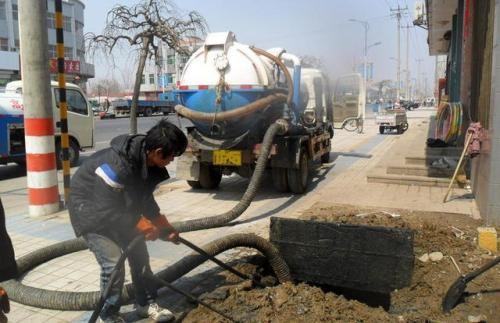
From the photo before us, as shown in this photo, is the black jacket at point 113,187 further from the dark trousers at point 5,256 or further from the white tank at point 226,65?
the white tank at point 226,65

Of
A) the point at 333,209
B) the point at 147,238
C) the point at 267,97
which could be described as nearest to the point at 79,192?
the point at 147,238

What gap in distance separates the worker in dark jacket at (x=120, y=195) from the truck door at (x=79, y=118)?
9.37m

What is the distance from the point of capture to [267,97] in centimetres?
758

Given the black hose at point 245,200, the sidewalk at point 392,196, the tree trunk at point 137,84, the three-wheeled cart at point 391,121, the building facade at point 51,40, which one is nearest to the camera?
the black hose at point 245,200

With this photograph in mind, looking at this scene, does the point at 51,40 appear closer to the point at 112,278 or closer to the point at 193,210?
the point at 193,210

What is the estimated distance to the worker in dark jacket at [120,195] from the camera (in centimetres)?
305

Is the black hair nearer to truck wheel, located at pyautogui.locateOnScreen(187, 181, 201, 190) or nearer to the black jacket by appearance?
the black jacket

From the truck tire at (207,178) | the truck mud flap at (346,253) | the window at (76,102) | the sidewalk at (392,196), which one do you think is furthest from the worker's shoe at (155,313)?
the window at (76,102)

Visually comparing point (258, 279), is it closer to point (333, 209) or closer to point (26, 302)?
point (26, 302)

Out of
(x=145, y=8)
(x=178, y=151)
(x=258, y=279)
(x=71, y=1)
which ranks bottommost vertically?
(x=258, y=279)

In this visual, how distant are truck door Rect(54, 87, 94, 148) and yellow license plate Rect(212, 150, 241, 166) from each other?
19.5 feet

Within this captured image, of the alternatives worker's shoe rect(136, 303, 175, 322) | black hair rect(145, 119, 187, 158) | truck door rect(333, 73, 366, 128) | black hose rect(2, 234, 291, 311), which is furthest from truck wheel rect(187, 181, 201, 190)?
truck door rect(333, 73, 366, 128)

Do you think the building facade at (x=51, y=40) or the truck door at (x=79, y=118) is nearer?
the truck door at (x=79, y=118)

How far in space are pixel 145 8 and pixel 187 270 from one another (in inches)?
266
